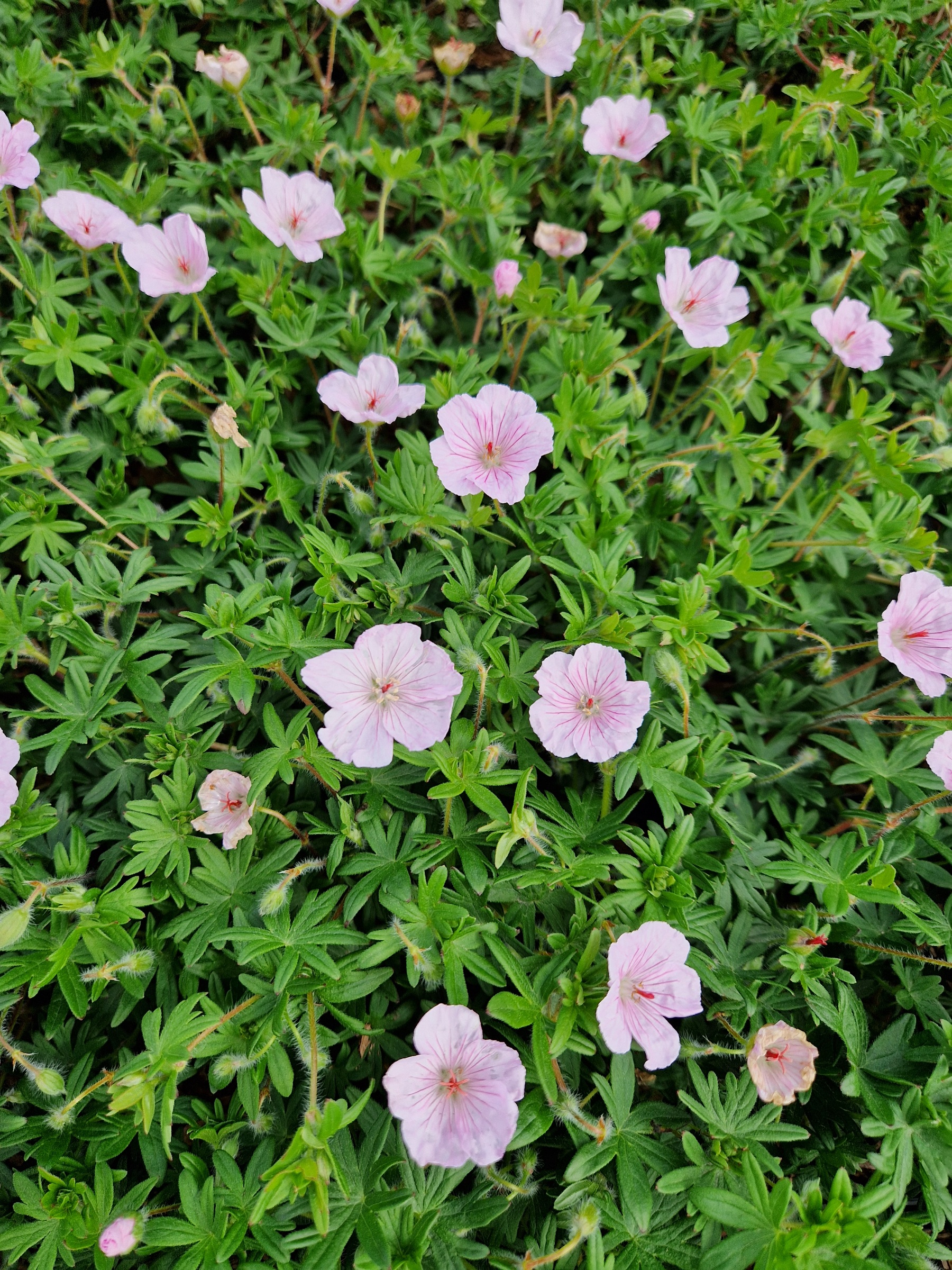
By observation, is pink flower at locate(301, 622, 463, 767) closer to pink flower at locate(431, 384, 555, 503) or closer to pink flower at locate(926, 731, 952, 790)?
pink flower at locate(431, 384, 555, 503)

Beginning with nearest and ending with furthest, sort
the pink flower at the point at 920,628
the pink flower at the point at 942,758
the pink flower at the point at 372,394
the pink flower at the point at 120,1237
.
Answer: the pink flower at the point at 120,1237 < the pink flower at the point at 942,758 < the pink flower at the point at 920,628 < the pink flower at the point at 372,394

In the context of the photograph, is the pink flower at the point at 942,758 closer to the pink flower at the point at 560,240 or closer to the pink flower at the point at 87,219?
the pink flower at the point at 560,240

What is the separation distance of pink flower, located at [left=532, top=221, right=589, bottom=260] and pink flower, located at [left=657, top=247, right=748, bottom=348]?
42 cm

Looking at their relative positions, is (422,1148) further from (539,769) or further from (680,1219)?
(539,769)

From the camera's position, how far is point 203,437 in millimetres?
2875

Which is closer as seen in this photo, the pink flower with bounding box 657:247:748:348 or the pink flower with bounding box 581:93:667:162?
the pink flower with bounding box 657:247:748:348

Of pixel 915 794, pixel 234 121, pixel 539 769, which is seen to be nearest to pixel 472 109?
pixel 234 121

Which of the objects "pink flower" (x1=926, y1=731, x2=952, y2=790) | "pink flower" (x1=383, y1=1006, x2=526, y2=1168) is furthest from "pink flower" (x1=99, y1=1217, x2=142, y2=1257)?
"pink flower" (x1=926, y1=731, x2=952, y2=790)

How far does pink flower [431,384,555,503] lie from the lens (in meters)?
2.29

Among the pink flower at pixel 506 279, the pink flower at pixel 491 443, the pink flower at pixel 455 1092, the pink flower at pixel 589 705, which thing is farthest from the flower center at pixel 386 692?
the pink flower at pixel 506 279

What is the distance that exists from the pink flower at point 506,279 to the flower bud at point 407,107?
924 mm

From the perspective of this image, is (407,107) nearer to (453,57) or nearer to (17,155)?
(453,57)

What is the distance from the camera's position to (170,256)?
2.80 meters

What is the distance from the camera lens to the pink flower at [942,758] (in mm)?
2242
